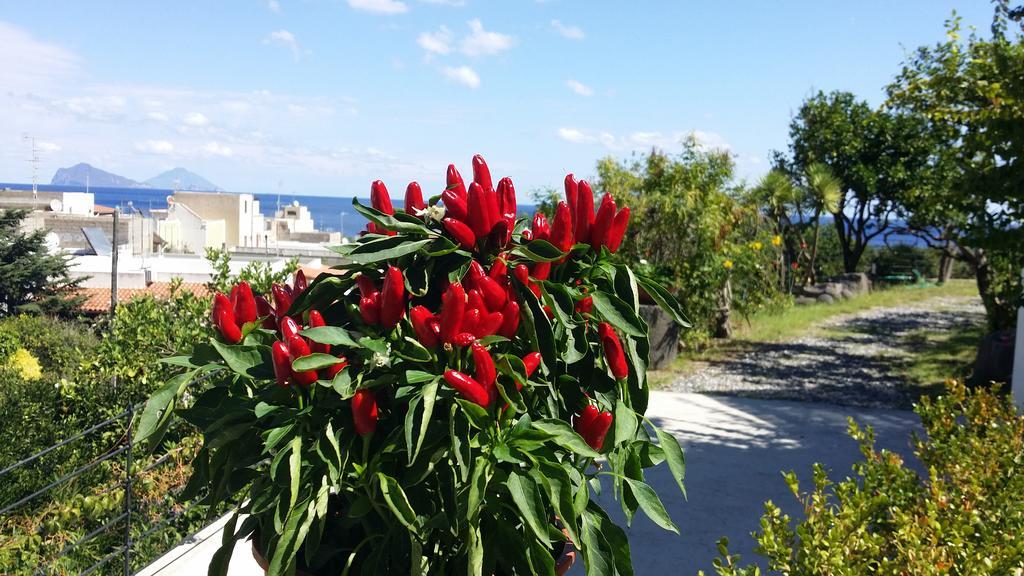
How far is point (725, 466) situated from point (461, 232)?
4.01 metres

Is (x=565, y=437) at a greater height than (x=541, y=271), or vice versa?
(x=541, y=271)

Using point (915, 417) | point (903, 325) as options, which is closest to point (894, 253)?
point (903, 325)

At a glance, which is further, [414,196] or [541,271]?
[414,196]

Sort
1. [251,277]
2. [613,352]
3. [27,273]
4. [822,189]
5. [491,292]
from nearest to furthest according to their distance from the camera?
[491,292]
[613,352]
[251,277]
[822,189]
[27,273]

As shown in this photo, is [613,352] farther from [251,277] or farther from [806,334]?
[806,334]

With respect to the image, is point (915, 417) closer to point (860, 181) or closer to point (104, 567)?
point (104, 567)

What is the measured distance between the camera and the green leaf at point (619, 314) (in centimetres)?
137

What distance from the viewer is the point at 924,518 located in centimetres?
197

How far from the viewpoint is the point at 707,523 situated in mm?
4008

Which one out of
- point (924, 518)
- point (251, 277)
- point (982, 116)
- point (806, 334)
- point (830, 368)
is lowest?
point (830, 368)

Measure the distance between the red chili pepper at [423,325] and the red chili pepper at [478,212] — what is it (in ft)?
0.71

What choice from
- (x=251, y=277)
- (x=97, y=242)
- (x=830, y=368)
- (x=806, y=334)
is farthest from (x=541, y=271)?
(x=97, y=242)

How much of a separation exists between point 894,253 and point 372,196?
68.3ft

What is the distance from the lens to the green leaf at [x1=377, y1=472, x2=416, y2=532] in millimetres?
1217
